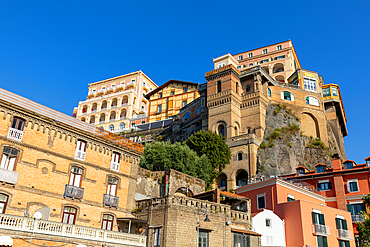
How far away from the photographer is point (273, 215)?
101 feet

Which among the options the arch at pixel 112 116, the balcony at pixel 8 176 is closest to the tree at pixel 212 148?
the balcony at pixel 8 176

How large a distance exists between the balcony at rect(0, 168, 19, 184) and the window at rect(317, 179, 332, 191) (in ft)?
105

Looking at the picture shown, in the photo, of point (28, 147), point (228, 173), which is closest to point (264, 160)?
point (228, 173)

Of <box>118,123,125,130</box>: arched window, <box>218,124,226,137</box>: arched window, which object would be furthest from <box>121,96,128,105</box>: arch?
<box>218,124,226,137</box>: arched window

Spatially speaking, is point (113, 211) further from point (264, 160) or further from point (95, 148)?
point (264, 160)

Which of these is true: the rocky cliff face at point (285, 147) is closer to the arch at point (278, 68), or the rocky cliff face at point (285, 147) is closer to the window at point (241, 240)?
the window at point (241, 240)

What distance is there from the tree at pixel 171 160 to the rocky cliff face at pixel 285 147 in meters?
12.9

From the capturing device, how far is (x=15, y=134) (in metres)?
23.3

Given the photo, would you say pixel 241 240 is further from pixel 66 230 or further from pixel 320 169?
pixel 320 169

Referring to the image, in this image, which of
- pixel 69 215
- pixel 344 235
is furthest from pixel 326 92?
pixel 69 215

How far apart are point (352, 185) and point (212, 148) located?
61.6ft

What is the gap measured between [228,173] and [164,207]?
27.8 m

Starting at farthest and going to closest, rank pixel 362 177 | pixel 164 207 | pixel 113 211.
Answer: pixel 362 177 → pixel 113 211 → pixel 164 207

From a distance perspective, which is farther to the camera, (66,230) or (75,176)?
(75,176)
